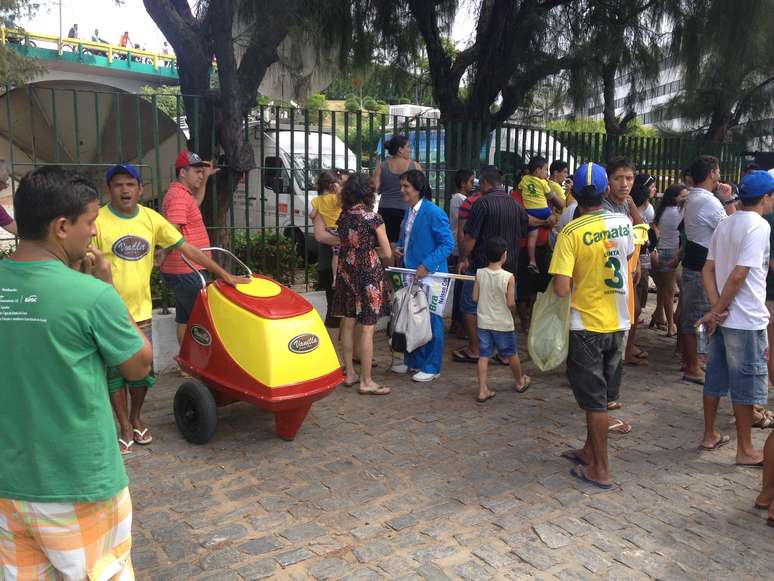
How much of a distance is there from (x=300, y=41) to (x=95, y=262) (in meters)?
5.16

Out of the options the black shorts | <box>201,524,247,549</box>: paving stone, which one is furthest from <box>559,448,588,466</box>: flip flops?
<box>201,524,247,549</box>: paving stone

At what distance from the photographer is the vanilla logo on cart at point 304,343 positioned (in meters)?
4.41

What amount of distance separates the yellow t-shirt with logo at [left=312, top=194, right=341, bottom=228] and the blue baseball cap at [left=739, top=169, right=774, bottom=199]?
3.33m

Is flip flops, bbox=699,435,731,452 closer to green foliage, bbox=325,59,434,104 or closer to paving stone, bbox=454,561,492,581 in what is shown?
paving stone, bbox=454,561,492,581

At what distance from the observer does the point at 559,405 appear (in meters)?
5.59

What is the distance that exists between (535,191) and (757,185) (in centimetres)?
320

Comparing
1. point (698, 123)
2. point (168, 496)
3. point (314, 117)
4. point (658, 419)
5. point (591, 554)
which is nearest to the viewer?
point (591, 554)

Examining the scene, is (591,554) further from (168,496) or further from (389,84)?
(389,84)

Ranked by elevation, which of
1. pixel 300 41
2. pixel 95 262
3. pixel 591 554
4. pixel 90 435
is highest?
pixel 300 41

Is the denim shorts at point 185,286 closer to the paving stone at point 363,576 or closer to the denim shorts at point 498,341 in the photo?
the denim shorts at point 498,341

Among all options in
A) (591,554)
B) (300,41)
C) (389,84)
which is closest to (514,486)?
(591,554)

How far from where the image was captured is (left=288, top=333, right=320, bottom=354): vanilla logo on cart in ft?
14.5

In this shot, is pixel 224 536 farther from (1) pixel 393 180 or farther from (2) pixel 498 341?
(1) pixel 393 180

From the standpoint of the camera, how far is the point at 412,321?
5914 mm
